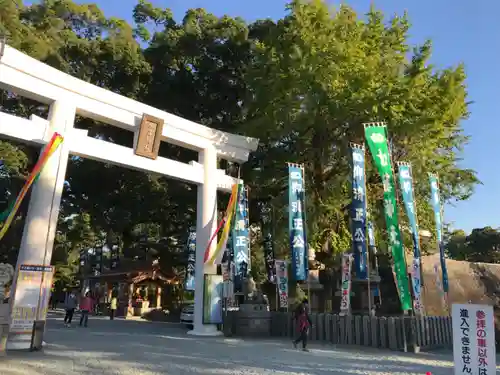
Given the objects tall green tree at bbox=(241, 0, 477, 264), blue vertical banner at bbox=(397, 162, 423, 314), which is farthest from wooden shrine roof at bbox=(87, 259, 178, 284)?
blue vertical banner at bbox=(397, 162, 423, 314)

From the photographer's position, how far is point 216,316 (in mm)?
14336

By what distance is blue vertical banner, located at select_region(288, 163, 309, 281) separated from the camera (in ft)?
42.1

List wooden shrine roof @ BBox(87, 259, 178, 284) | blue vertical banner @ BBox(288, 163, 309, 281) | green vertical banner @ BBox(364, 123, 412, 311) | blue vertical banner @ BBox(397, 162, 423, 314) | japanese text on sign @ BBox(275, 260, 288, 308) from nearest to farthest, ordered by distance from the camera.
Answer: green vertical banner @ BBox(364, 123, 412, 311), blue vertical banner @ BBox(397, 162, 423, 314), blue vertical banner @ BBox(288, 163, 309, 281), japanese text on sign @ BBox(275, 260, 288, 308), wooden shrine roof @ BBox(87, 259, 178, 284)

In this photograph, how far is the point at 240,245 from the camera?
14828 mm

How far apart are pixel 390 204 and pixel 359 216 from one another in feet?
2.88

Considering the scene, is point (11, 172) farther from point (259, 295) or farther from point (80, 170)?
point (259, 295)

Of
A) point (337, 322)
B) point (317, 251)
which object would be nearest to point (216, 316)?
point (337, 322)

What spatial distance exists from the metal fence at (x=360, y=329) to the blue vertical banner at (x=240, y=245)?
4.02ft

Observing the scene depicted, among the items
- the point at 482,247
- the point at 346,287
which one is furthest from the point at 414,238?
the point at 482,247

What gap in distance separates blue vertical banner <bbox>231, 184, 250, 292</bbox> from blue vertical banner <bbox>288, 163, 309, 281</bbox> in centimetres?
223

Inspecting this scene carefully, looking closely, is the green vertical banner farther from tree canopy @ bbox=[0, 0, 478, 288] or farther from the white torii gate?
the white torii gate

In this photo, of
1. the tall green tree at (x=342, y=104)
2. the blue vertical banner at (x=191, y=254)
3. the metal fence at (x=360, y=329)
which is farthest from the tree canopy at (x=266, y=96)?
the metal fence at (x=360, y=329)

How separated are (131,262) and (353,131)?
64.2 ft

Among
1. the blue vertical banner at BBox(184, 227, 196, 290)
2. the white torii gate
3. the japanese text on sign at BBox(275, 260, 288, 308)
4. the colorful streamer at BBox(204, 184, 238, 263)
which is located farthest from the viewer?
the blue vertical banner at BBox(184, 227, 196, 290)
